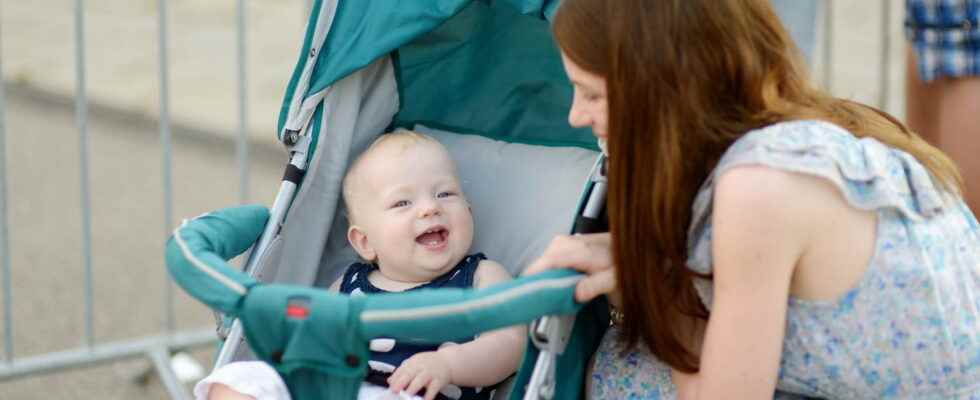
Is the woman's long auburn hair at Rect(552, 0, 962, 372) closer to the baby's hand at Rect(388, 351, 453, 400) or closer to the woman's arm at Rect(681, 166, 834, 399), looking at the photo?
the woman's arm at Rect(681, 166, 834, 399)

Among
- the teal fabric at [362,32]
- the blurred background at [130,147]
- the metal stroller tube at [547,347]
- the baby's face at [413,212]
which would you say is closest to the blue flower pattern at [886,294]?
the metal stroller tube at [547,347]

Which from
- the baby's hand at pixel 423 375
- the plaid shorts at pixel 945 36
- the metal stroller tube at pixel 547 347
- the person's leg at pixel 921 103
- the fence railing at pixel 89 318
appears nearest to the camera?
the metal stroller tube at pixel 547 347

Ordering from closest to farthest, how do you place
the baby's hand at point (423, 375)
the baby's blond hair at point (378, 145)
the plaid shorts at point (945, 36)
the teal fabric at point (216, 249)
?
the teal fabric at point (216, 249) < the baby's hand at point (423, 375) < the baby's blond hair at point (378, 145) < the plaid shorts at point (945, 36)

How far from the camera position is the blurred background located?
4.19m

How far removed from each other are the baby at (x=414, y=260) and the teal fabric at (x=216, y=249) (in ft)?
0.73

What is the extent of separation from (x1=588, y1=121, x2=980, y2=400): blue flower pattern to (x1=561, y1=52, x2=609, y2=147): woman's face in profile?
21cm

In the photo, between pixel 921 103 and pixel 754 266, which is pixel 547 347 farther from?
pixel 921 103

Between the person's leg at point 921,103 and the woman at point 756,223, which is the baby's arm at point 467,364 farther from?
the person's leg at point 921,103

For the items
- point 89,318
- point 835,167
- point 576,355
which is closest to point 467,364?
point 576,355

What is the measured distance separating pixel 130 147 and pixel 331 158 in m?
3.84

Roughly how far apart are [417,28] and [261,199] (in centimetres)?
295

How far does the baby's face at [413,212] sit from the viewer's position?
2.95 meters

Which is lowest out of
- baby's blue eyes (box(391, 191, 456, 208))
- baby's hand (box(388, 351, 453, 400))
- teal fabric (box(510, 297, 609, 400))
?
baby's hand (box(388, 351, 453, 400))

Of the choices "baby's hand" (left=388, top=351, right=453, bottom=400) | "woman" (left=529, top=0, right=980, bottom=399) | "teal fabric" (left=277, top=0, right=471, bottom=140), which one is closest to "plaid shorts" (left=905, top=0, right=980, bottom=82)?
"woman" (left=529, top=0, right=980, bottom=399)
